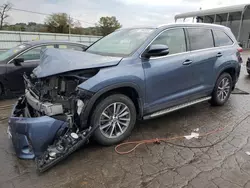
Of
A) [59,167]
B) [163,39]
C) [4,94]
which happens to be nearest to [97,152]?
[59,167]

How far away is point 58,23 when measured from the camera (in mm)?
45000

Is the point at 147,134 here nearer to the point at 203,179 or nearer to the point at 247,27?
the point at 203,179

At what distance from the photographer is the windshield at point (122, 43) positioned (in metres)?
3.36

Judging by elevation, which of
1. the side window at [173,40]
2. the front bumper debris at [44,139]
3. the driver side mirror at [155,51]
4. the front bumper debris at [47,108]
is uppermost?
the side window at [173,40]

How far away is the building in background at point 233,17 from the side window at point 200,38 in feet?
96.5

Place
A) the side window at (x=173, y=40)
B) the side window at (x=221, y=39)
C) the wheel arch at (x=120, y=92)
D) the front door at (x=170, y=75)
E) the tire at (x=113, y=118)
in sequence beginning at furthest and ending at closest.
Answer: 1. the side window at (x=221, y=39)
2. the side window at (x=173, y=40)
3. the front door at (x=170, y=75)
4. the tire at (x=113, y=118)
5. the wheel arch at (x=120, y=92)

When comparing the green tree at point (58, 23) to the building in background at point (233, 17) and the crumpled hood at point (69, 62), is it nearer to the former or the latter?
the building in background at point (233, 17)

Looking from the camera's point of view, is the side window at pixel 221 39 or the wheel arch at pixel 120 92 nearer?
the wheel arch at pixel 120 92

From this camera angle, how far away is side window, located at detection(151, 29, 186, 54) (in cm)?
354

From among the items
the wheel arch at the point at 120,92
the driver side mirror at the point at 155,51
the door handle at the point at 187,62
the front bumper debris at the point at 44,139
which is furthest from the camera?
the door handle at the point at 187,62

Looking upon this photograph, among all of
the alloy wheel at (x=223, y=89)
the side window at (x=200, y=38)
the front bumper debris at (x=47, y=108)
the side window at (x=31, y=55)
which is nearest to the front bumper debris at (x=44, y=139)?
the front bumper debris at (x=47, y=108)

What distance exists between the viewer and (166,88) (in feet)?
11.5

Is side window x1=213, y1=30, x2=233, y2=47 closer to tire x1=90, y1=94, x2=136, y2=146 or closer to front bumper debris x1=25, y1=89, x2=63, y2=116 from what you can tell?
tire x1=90, y1=94, x2=136, y2=146

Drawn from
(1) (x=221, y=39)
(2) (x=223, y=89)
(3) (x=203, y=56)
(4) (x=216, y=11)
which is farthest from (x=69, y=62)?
(4) (x=216, y=11)
